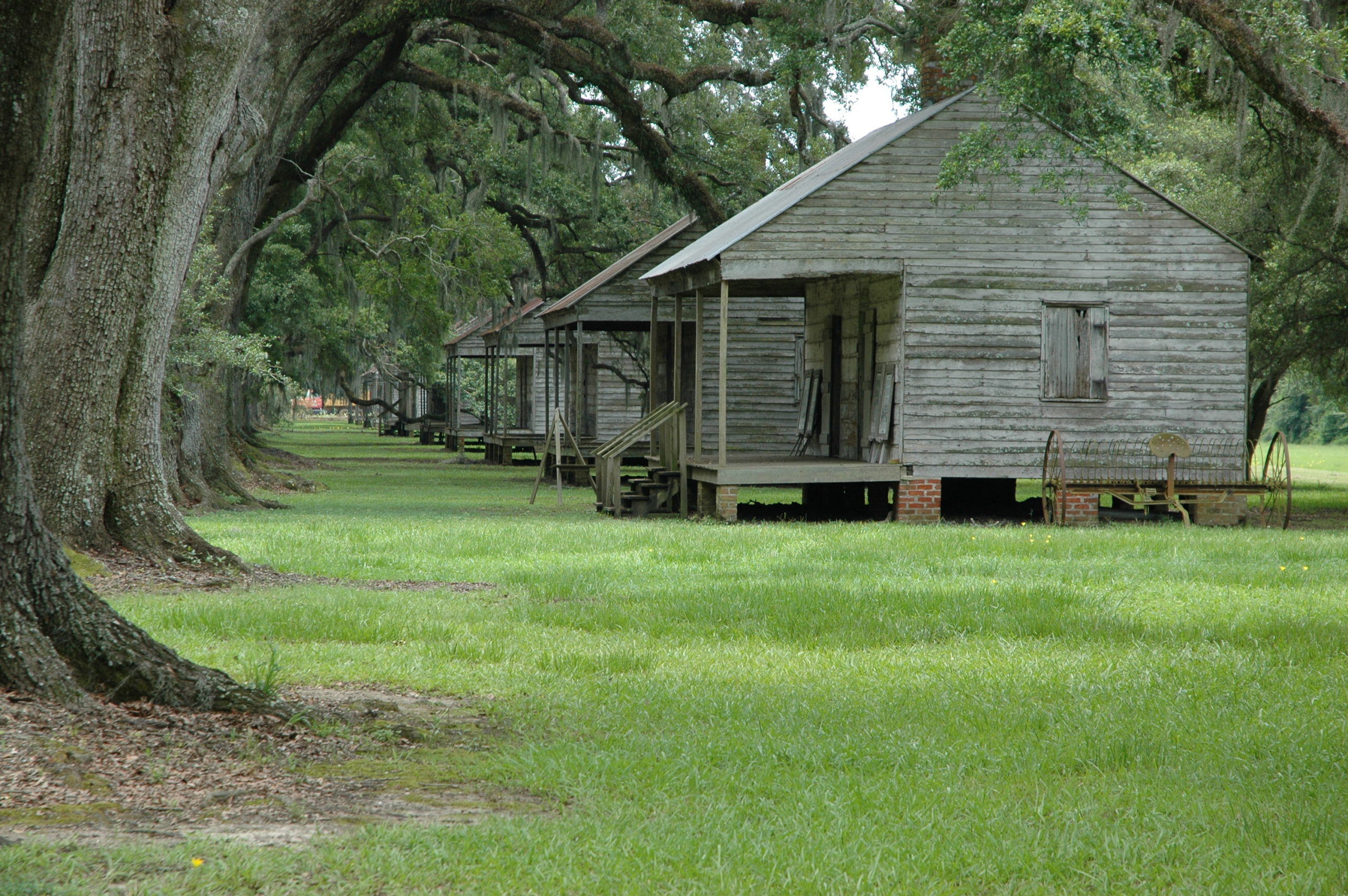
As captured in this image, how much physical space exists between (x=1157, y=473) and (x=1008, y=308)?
127 inches

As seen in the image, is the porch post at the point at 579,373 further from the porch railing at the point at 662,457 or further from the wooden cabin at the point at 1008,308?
the wooden cabin at the point at 1008,308

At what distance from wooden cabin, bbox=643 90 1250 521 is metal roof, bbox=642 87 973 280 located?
0.11 metres

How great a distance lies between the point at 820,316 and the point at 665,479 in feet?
16.4

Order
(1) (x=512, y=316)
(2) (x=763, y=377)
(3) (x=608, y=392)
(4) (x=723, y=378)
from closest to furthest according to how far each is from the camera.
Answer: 1. (4) (x=723, y=378)
2. (2) (x=763, y=377)
3. (1) (x=512, y=316)
4. (3) (x=608, y=392)

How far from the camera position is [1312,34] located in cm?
1204

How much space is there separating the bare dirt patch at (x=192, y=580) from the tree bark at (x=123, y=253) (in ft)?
0.81

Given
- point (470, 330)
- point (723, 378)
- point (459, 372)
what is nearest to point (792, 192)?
point (723, 378)

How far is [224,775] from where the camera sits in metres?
4.96

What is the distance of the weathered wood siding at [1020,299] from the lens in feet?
59.8

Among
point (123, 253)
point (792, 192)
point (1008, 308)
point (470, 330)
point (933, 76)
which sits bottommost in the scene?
point (123, 253)

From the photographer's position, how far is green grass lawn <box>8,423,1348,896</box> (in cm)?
417

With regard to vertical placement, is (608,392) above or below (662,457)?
above

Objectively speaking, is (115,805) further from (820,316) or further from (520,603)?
(820,316)

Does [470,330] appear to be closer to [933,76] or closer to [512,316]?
[512,316]
